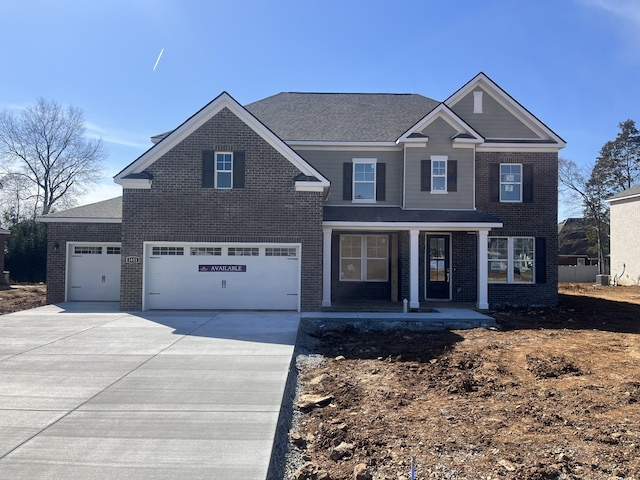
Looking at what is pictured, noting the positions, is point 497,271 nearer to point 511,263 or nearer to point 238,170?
point 511,263

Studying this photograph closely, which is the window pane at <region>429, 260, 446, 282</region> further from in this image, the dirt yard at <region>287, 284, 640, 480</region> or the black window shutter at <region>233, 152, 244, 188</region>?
the black window shutter at <region>233, 152, 244, 188</region>

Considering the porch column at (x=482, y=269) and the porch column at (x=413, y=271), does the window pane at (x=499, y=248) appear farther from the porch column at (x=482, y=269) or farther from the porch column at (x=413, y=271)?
the porch column at (x=413, y=271)

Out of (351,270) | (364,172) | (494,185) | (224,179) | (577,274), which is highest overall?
(364,172)

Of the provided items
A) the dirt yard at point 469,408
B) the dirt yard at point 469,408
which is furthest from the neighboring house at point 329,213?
the dirt yard at point 469,408

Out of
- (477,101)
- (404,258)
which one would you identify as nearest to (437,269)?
(404,258)

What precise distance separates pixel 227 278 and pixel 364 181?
6.26 meters

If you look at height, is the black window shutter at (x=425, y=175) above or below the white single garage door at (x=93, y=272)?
above

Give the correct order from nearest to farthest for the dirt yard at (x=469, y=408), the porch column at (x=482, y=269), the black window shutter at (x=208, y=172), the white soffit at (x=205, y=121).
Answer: the dirt yard at (x=469, y=408), the white soffit at (x=205, y=121), the black window shutter at (x=208, y=172), the porch column at (x=482, y=269)

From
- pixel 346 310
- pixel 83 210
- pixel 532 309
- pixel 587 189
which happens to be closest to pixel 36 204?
pixel 83 210

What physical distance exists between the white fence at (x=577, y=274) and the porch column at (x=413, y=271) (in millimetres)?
22526

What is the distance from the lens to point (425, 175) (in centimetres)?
1636

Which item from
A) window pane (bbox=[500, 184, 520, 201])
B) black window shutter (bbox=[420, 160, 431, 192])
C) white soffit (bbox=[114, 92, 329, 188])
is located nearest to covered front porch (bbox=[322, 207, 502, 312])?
black window shutter (bbox=[420, 160, 431, 192])

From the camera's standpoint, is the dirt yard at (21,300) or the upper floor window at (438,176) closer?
the dirt yard at (21,300)

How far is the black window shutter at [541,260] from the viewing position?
1712 cm
